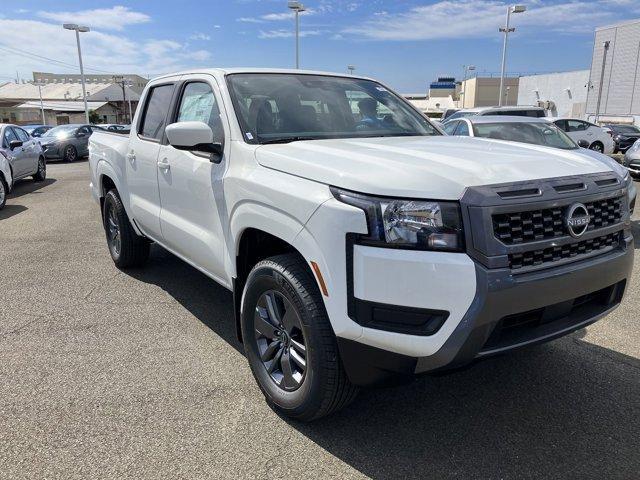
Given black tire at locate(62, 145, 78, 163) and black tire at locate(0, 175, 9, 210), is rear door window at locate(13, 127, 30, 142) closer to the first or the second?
black tire at locate(0, 175, 9, 210)

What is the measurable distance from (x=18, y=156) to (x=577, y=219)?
1361cm

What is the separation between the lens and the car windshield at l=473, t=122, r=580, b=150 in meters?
8.69

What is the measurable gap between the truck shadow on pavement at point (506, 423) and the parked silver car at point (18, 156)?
10166mm

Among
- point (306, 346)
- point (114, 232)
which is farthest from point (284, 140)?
point (114, 232)

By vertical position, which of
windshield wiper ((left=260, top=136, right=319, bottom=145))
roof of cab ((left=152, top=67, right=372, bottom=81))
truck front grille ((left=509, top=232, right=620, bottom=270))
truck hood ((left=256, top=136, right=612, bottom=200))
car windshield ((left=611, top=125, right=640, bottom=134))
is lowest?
car windshield ((left=611, top=125, right=640, bottom=134))

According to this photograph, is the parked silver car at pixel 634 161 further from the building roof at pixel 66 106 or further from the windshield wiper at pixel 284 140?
the building roof at pixel 66 106

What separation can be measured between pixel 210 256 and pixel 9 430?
1.49 metres

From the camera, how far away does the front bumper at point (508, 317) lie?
87.1 inches

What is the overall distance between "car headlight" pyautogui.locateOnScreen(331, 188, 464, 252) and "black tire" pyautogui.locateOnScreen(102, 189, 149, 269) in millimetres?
3757

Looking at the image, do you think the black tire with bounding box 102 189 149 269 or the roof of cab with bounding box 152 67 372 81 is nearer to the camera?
the roof of cab with bounding box 152 67 372 81

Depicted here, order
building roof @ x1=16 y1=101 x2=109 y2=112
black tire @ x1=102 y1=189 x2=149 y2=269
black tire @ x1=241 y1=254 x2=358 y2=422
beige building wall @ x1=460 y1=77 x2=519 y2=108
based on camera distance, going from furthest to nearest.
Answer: beige building wall @ x1=460 y1=77 x2=519 y2=108 → building roof @ x1=16 y1=101 x2=109 y2=112 → black tire @ x1=102 y1=189 x2=149 y2=269 → black tire @ x1=241 y1=254 x2=358 y2=422

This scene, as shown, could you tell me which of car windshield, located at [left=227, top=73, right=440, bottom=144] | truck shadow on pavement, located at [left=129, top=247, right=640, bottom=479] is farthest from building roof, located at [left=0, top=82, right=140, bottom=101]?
truck shadow on pavement, located at [left=129, top=247, right=640, bottom=479]

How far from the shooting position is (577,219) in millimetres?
2480

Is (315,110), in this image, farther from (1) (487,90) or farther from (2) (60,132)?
(1) (487,90)
